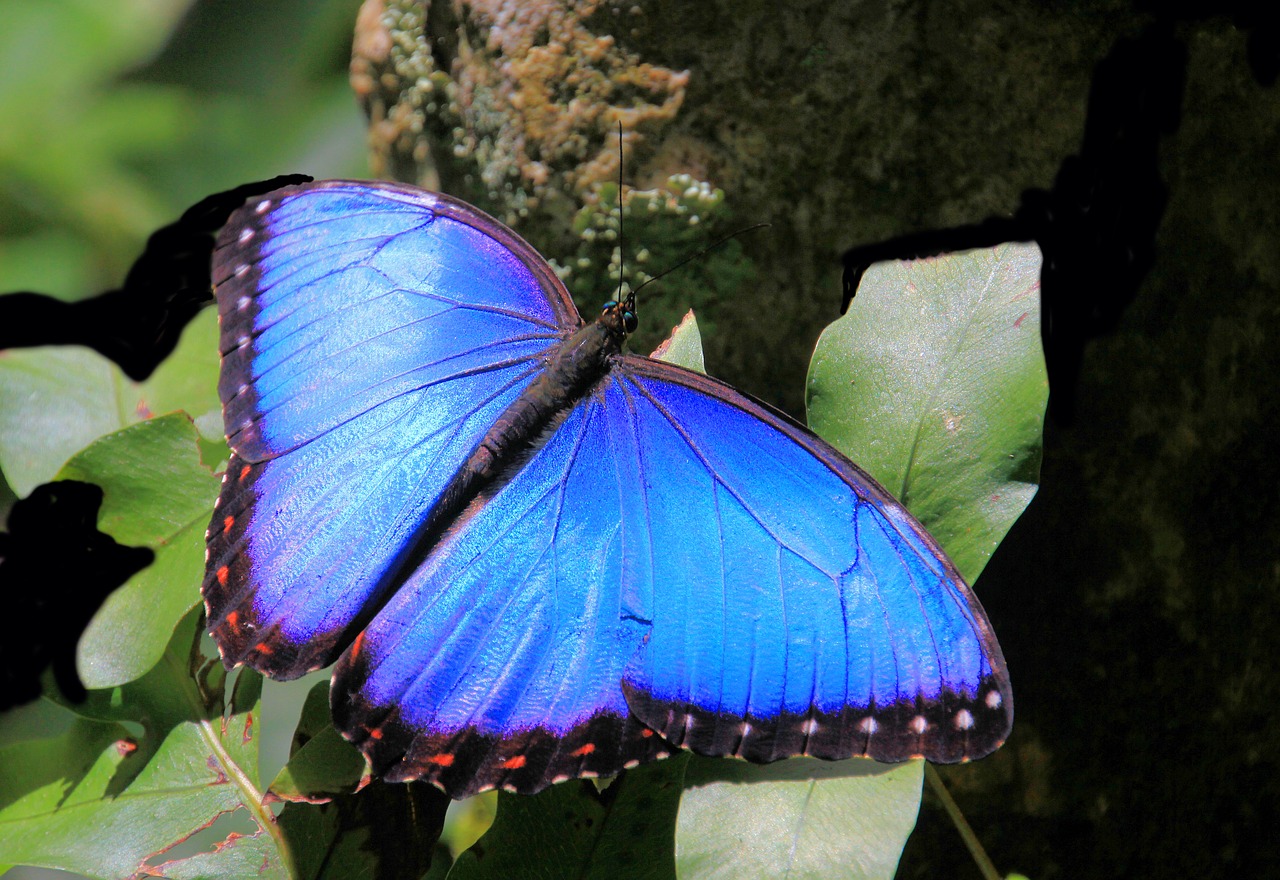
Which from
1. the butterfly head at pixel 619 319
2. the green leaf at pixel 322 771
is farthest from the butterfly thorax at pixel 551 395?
the green leaf at pixel 322 771

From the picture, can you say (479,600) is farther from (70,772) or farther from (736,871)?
(70,772)

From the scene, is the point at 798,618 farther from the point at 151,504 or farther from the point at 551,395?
the point at 151,504

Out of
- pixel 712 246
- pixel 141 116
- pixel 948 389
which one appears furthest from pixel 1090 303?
pixel 141 116

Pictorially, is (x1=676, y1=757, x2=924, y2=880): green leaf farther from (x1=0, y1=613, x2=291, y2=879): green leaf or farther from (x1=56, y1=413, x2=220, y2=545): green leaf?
(x1=56, y1=413, x2=220, y2=545): green leaf

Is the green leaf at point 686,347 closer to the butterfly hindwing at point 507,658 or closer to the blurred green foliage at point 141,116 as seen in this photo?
the butterfly hindwing at point 507,658

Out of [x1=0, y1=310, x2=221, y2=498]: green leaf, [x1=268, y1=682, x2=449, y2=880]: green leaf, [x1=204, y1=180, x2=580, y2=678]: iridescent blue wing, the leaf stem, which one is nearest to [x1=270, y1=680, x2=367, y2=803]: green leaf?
[x1=268, y1=682, x2=449, y2=880]: green leaf
